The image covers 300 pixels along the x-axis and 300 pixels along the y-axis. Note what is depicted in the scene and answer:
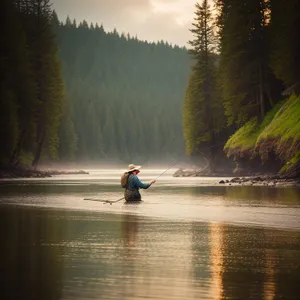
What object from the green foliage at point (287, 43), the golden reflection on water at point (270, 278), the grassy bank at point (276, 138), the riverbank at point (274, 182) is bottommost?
the golden reflection on water at point (270, 278)

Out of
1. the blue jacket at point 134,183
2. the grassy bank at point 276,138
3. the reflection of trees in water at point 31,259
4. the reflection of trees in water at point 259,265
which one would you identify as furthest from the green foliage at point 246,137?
the reflection of trees in water at point 259,265

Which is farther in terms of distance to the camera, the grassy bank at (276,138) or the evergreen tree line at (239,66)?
the evergreen tree line at (239,66)

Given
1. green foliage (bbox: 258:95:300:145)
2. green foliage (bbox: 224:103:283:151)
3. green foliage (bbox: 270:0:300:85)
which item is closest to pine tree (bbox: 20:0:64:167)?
green foliage (bbox: 224:103:283:151)

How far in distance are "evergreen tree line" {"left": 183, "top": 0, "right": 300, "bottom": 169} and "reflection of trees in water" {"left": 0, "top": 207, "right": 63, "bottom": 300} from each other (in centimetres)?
3515

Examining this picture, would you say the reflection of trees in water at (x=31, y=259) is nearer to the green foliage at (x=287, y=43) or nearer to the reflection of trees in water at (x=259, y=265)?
the reflection of trees in water at (x=259, y=265)

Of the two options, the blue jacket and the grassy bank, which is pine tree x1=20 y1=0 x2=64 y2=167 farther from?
the blue jacket

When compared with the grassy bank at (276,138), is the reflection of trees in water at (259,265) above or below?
below

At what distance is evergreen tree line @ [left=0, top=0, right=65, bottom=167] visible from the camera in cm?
7012

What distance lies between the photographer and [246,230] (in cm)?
1698

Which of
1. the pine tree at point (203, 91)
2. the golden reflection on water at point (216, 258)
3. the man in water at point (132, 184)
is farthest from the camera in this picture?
the pine tree at point (203, 91)

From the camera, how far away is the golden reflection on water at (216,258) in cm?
924

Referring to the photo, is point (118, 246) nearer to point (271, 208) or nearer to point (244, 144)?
point (271, 208)

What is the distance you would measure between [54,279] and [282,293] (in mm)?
3160

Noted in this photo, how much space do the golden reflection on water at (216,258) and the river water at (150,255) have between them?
1cm
